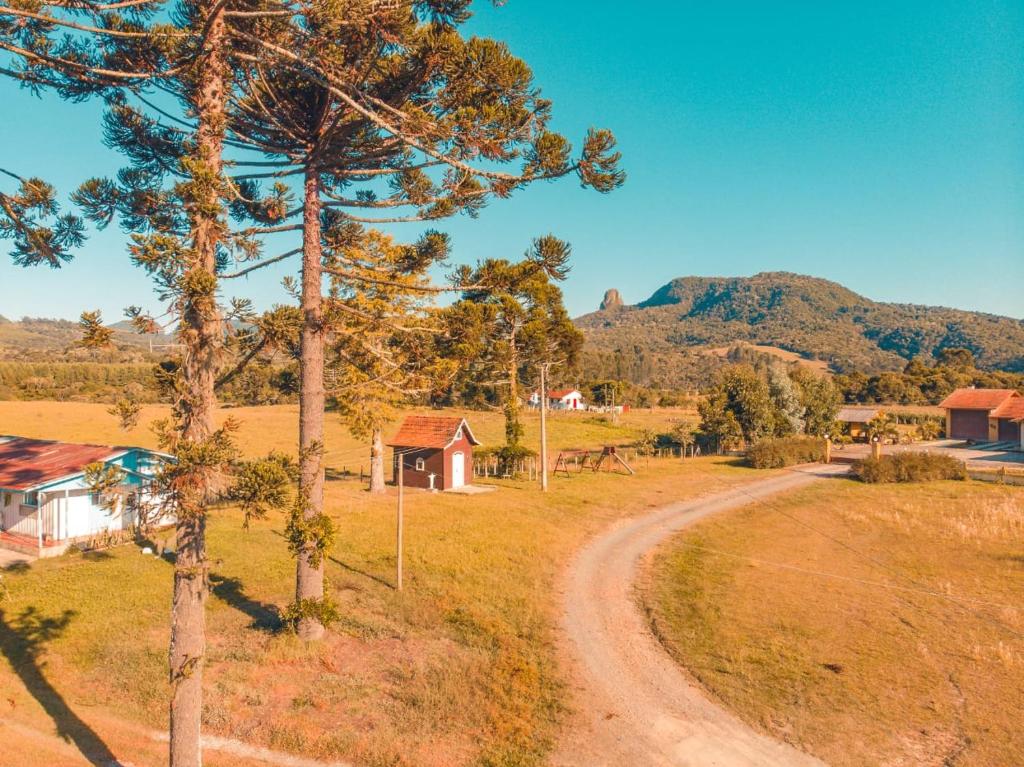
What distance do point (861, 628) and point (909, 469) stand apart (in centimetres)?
2810

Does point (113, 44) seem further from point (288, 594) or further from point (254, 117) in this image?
point (288, 594)

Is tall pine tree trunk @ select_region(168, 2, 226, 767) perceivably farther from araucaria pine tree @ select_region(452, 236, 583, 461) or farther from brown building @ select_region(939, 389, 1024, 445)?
brown building @ select_region(939, 389, 1024, 445)

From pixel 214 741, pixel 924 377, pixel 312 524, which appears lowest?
pixel 214 741

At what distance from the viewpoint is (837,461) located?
46.8m

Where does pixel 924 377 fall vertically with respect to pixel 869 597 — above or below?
above

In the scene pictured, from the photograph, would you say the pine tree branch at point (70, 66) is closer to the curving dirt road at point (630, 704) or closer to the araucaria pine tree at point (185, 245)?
the araucaria pine tree at point (185, 245)

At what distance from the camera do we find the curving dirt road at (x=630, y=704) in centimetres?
977

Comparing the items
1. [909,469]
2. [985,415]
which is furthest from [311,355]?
[985,415]

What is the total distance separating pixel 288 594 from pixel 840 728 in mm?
14092

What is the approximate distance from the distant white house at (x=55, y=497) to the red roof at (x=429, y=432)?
13.5 metres

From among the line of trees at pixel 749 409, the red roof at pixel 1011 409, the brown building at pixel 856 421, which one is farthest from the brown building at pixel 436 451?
the red roof at pixel 1011 409

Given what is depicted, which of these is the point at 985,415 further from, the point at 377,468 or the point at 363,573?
the point at 363,573

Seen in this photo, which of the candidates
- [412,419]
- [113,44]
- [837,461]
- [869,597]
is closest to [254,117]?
[113,44]

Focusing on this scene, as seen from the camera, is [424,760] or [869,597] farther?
[869,597]
